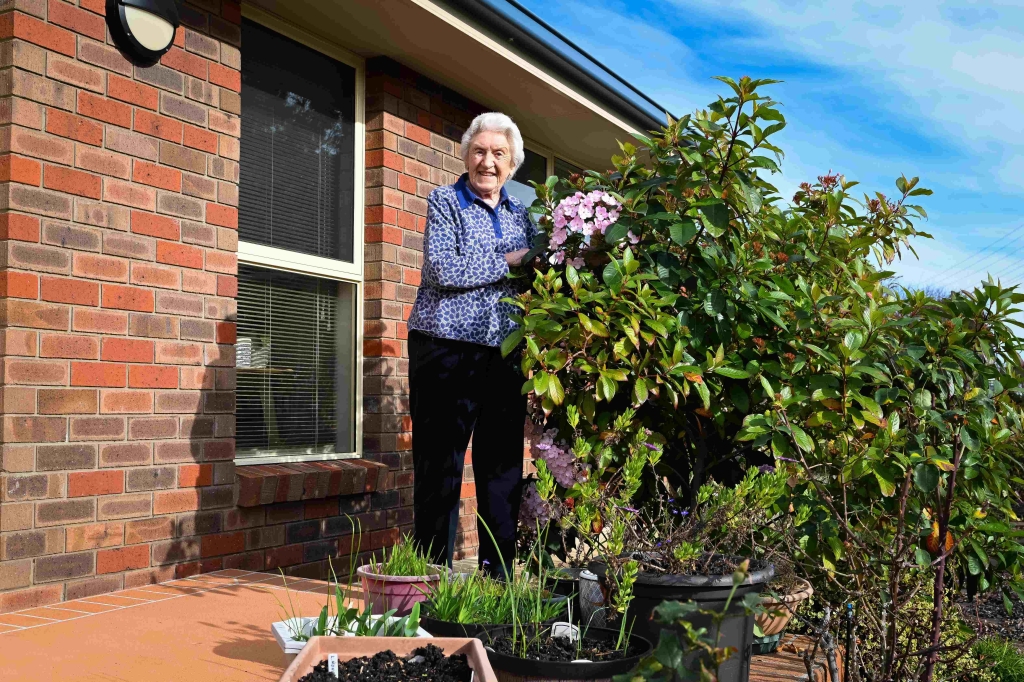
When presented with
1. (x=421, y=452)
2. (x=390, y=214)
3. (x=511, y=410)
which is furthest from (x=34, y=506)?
(x=390, y=214)

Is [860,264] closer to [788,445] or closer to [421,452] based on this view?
[788,445]

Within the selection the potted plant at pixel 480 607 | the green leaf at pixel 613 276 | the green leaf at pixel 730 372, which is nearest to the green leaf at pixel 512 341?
the green leaf at pixel 613 276

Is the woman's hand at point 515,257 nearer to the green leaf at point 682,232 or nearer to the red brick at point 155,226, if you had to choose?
the green leaf at point 682,232

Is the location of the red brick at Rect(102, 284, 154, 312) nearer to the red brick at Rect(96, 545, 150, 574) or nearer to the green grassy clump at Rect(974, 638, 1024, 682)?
the red brick at Rect(96, 545, 150, 574)

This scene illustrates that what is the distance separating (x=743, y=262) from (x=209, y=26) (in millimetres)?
2618

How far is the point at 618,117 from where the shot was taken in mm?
6488

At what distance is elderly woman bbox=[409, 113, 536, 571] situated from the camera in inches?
126

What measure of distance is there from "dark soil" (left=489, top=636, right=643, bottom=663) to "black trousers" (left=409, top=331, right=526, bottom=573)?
3.33ft

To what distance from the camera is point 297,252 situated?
187 inches

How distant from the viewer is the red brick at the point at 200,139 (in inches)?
160

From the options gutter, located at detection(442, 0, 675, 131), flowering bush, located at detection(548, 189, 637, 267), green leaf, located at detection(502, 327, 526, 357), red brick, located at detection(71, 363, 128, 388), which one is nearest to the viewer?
green leaf, located at detection(502, 327, 526, 357)

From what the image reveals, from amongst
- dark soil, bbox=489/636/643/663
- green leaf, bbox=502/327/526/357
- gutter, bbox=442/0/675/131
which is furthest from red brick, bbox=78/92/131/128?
dark soil, bbox=489/636/643/663

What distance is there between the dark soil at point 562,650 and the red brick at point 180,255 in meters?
2.47

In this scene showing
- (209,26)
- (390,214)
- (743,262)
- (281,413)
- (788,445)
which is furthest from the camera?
(390,214)
